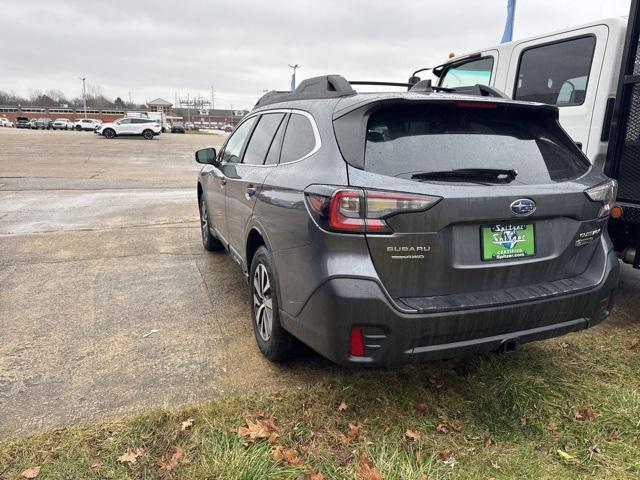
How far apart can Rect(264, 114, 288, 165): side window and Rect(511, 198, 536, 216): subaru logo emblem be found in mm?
1564

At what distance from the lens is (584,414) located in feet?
9.11

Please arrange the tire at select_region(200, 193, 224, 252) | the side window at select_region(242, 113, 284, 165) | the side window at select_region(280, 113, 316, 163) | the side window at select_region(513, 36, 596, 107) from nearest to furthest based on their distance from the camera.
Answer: the side window at select_region(280, 113, 316, 163), the side window at select_region(242, 113, 284, 165), the side window at select_region(513, 36, 596, 107), the tire at select_region(200, 193, 224, 252)

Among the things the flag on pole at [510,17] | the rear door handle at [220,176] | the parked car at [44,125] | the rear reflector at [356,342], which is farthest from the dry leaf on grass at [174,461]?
the parked car at [44,125]

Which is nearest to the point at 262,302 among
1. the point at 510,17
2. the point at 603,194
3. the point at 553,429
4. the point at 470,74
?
the point at 553,429

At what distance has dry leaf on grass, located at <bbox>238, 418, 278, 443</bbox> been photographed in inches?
99.5

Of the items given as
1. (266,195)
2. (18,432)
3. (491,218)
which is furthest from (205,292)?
(491,218)

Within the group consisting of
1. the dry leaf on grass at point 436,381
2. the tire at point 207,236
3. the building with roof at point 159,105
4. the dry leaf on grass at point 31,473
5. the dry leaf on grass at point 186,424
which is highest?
the building with roof at point 159,105

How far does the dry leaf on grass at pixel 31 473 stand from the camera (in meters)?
2.25

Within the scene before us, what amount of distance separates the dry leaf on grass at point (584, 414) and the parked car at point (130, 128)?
138 ft

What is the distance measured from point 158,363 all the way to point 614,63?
4.45 m

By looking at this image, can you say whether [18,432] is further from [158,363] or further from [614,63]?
[614,63]

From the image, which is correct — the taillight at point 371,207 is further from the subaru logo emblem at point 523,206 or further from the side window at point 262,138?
the side window at point 262,138

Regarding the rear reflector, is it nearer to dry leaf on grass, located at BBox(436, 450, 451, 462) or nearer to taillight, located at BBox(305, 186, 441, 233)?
taillight, located at BBox(305, 186, 441, 233)

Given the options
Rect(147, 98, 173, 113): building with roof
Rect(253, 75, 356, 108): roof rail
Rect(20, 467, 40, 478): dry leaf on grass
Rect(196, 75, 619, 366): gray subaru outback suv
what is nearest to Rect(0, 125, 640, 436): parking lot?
Rect(20, 467, 40, 478): dry leaf on grass
